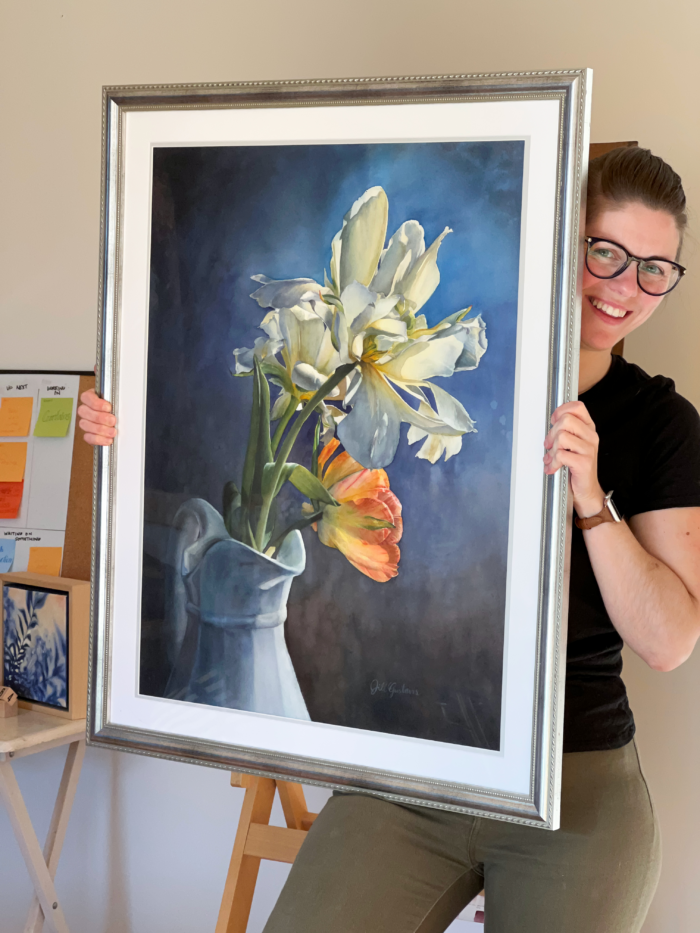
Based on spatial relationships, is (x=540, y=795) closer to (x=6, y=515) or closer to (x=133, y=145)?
(x=133, y=145)

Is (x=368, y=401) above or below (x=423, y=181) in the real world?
below

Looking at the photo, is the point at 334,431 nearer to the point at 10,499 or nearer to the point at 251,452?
the point at 251,452

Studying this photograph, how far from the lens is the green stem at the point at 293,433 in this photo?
1003 millimetres

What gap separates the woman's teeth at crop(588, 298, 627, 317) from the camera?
1065 mm

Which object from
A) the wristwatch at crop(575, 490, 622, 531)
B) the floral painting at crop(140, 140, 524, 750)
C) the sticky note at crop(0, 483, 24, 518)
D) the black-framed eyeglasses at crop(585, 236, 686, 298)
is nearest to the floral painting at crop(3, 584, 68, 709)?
the sticky note at crop(0, 483, 24, 518)

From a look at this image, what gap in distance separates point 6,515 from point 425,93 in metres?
1.36

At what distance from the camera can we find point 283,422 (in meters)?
1.03

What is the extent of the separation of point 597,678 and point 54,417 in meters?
1.29

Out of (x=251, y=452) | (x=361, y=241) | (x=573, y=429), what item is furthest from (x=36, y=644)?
(x=573, y=429)

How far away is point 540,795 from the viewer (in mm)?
915

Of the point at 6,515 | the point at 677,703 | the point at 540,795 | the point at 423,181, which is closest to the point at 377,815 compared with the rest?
the point at 540,795

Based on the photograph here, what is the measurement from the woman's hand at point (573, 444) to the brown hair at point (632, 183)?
0.31m
